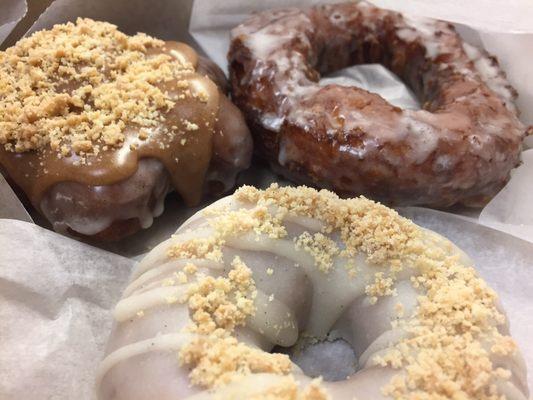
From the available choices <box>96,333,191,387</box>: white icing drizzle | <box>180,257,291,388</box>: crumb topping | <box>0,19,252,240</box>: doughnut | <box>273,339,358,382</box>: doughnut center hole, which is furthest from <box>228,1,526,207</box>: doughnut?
<box>96,333,191,387</box>: white icing drizzle

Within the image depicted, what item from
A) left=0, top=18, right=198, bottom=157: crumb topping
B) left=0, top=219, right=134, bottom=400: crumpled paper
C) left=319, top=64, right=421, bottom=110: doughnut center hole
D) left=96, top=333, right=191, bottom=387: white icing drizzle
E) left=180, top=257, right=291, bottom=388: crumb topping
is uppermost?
→ left=0, top=18, right=198, bottom=157: crumb topping

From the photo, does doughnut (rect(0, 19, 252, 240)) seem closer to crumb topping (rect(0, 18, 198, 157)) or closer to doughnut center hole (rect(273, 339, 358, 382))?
crumb topping (rect(0, 18, 198, 157))

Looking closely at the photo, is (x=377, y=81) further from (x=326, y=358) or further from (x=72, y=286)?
(x=72, y=286)

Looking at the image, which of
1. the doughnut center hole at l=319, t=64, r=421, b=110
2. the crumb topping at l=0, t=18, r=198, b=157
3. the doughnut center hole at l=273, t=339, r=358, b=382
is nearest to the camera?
the doughnut center hole at l=273, t=339, r=358, b=382

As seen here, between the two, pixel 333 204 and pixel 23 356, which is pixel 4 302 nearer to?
pixel 23 356

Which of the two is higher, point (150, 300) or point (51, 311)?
point (150, 300)

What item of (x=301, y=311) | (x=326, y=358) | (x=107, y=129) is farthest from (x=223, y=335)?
(x=107, y=129)
